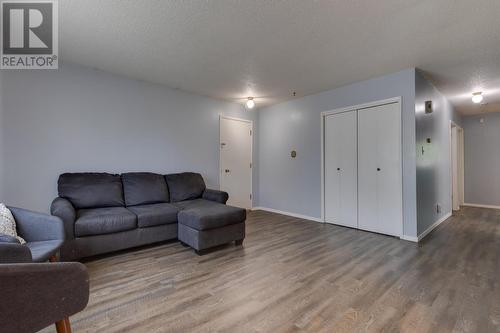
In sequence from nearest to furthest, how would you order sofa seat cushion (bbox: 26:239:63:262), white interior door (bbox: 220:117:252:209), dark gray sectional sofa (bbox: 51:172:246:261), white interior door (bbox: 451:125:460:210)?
sofa seat cushion (bbox: 26:239:63:262), dark gray sectional sofa (bbox: 51:172:246:261), white interior door (bbox: 220:117:252:209), white interior door (bbox: 451:125:460:210)

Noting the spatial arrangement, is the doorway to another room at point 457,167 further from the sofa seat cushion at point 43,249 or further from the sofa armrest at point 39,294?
the sofa seat cushion at point 43,249

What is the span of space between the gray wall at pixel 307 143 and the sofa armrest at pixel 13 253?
4.00 meters

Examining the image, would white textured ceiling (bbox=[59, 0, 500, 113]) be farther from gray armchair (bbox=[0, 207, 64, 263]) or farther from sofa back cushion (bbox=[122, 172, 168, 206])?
gray armchair (bbox=[0, 207, 64, 263])

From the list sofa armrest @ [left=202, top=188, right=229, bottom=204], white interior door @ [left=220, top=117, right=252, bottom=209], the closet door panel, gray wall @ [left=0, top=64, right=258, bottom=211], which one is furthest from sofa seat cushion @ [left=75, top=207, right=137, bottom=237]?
the closet door panel

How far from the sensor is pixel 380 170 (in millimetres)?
3627

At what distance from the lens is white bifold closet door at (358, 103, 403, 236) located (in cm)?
345

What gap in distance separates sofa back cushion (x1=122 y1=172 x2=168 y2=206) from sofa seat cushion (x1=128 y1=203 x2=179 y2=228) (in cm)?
18

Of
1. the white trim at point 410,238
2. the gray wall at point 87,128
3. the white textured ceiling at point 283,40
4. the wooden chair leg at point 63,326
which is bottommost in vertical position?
the white trim at point 410,238

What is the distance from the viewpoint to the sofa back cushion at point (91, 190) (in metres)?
2.91

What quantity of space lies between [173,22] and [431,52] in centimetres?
294

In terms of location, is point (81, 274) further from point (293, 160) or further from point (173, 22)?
point (293, 160)

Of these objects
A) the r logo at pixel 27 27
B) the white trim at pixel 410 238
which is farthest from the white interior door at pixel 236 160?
the white trim at pixel 410 238

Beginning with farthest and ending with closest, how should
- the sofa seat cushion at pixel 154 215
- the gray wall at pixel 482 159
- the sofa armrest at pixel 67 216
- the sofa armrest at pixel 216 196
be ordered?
1. the gray wall at pixel 482 159
2. the sofa armrest at pixel 216 196
3. the sofa seat cushion at pixel 154 215
4. the sofa armrest at pixel 67 216

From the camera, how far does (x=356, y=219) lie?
393cm
